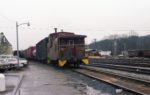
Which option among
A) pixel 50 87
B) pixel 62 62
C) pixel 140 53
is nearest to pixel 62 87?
pixel 50 87

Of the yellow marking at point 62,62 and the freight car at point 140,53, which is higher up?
the freight car at point 140,53

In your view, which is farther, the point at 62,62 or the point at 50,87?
the point at 62,62

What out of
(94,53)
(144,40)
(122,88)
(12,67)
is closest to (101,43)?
(144,40)

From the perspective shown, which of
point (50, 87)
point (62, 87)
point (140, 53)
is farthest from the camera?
point (140, 53)

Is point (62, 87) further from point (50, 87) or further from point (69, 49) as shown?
point (69, 49)

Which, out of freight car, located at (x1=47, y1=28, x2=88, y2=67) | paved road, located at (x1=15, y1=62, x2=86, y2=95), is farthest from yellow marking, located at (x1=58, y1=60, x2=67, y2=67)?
paved road, located at (x1=15, y1=62, x2=86, y2=95)

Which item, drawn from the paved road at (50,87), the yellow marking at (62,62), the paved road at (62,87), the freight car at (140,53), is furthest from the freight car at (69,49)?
the freight car at (140,53)

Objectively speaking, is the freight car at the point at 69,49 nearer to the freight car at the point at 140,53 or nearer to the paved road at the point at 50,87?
the paved road at the point at 50,87

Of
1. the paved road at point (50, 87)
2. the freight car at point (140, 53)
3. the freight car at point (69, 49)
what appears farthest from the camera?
the freight car at point (140, 53)

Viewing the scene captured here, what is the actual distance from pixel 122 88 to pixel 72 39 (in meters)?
21.0

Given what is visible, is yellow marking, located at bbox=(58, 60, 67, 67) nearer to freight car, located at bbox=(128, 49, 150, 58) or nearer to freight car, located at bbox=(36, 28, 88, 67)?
freight car, located at bbox=(36, 28, 88, 67)

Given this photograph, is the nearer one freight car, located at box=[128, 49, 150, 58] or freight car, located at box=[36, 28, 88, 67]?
freight car, located at box=[36, 28, 88, 67]

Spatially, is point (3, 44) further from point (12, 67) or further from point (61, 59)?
point (61, 59)

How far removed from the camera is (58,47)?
37312 mm
